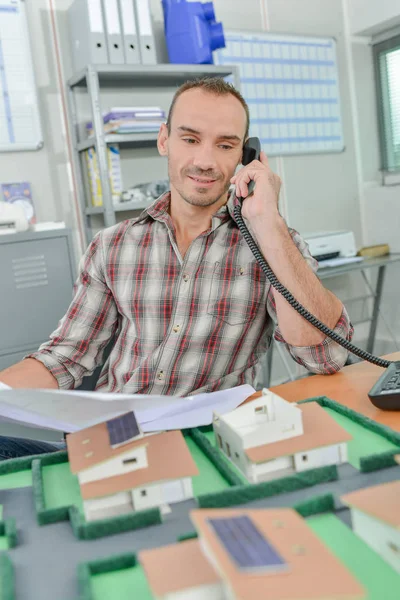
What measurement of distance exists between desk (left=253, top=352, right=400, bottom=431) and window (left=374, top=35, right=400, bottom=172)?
9.24 feet

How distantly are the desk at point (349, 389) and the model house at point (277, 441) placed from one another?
0.17m

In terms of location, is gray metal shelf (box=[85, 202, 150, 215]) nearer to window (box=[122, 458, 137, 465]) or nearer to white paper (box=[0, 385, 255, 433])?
white paper (box=[0, 385, 255, 433])

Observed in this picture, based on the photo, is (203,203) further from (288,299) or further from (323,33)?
(323,33)

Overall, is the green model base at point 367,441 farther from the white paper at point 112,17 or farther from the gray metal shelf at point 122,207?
the white paper at point 112,17

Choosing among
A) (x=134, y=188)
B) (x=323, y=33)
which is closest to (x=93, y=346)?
(x=134, y=188)

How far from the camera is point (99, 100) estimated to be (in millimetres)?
2523

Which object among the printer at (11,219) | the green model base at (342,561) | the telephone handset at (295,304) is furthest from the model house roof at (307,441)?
the printer at (11,219)

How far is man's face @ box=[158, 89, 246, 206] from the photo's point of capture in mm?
1440

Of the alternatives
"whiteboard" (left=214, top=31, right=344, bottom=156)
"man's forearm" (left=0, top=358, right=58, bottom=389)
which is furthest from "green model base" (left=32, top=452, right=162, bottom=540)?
"whiteboard" (left=214, top=31, right=344, bottom=156)

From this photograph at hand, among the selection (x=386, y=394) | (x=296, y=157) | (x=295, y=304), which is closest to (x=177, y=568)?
(x=386, y=394)

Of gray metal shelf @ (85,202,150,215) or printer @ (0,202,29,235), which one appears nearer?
printer @ (0,202,29,235)

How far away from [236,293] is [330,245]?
6.09 ft

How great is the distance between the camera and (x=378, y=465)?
2.28 ft

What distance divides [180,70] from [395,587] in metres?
2.60
